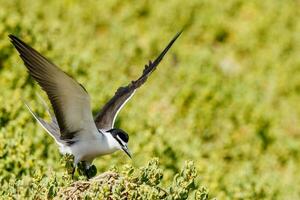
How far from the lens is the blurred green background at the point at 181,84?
834 cm

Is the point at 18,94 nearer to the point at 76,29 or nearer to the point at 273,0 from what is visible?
the point at 76,29

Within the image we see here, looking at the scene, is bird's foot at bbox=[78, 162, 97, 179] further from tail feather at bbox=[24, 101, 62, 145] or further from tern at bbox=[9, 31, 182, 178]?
tail feather at bbox=[24, 101, 62, 145]

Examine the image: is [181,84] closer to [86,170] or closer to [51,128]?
[51,128]

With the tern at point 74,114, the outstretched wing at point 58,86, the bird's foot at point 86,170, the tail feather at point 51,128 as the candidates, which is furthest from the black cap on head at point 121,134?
the tail feather at point 51,128

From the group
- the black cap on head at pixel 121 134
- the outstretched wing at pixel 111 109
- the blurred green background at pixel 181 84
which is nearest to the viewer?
the black cap on head at pixel 121 134

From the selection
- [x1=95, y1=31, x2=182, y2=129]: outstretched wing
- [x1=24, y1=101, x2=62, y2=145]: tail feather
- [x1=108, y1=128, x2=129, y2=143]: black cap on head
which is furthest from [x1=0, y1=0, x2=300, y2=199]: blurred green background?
[x1=108, y1=128, x2=129, y2=143]: black cap on head

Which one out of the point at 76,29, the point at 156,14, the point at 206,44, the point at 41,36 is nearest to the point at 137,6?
the point at 156,14

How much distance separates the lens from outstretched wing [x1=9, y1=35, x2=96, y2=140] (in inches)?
255

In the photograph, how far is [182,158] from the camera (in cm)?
882

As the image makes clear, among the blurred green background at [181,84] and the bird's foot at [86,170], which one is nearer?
the bird's foot at [86,170]

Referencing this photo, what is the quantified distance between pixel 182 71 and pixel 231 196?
4652 mm

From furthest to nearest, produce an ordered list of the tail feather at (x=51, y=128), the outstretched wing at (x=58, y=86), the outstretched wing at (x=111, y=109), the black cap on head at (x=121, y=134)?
the outstretched wing at (x=111, y=109), the tail feather at (x=51, y=128), the black cap on head at (x=121, y=134), the outstretched wing at (x=58, y=86)

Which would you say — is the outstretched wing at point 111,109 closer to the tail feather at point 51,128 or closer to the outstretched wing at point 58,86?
the tail feather at point 51,128

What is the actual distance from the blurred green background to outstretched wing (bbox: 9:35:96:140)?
48cm
